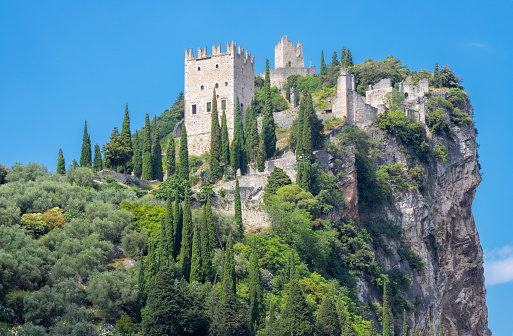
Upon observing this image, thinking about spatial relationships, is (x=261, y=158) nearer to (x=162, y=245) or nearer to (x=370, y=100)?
(x=370, y=100)

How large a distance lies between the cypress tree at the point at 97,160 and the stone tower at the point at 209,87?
1178 cm

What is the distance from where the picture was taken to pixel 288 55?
95625 millimetres

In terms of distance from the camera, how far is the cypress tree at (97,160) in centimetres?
6372

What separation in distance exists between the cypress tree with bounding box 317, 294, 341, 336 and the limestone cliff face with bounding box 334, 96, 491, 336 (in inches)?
600


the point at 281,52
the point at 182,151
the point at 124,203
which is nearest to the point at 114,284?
the point at 124,203

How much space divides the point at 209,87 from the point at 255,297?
33.5 m

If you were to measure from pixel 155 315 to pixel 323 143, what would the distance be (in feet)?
77.3

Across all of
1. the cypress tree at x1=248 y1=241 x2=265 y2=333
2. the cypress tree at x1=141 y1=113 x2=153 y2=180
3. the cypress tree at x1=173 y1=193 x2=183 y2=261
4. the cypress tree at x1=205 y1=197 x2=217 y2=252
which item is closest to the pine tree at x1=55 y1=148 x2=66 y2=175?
the cypress tree at x1=141 y1=113 x2=153 y2=180

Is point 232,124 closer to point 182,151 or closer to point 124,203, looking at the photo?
point 182,151

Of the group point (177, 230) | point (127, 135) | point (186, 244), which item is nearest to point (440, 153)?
point (127, 135)

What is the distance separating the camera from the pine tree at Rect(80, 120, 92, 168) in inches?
2527

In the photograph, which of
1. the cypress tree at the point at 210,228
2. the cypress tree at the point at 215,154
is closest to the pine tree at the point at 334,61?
the cypress tree at the point at 215,154

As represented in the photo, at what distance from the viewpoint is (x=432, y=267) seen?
67.5m

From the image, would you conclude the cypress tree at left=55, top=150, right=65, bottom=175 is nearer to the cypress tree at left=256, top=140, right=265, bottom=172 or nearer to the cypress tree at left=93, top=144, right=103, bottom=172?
the cypress tree at left=93, top=144, right=103, bottom=172
